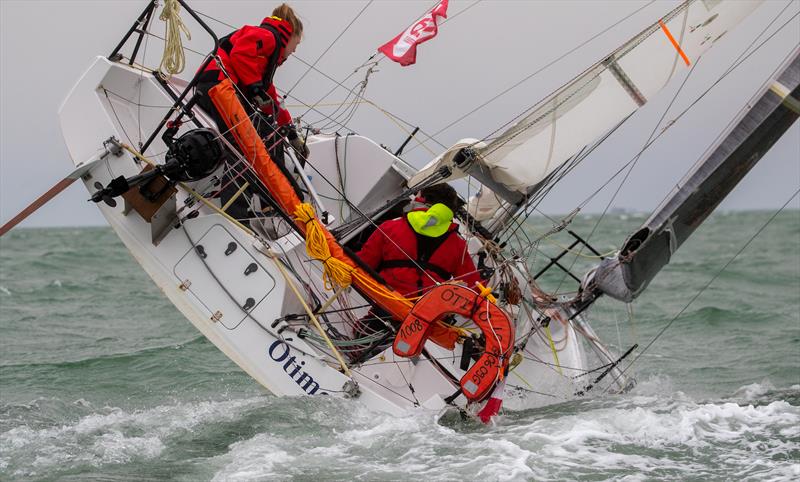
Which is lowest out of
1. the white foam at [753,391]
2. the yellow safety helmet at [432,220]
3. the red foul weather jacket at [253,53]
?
the yellow safety helmet at [432,220]

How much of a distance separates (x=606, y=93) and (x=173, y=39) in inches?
111

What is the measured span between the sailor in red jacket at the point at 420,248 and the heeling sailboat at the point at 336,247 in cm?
15

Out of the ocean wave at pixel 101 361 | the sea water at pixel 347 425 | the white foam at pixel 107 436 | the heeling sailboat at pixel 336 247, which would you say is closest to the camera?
the sea water at pixel 347 425

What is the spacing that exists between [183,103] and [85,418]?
201 centimetres

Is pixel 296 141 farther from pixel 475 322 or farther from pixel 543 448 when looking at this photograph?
pixel 543 448

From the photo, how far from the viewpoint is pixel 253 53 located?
6199 mm

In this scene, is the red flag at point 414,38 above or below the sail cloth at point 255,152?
above

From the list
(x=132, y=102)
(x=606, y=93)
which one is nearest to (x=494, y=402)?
(x=606, y=93)

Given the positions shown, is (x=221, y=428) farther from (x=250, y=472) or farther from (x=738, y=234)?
(x=738, y=234)

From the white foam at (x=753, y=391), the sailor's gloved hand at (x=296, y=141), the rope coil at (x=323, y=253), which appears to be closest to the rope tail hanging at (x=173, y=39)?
the sailor's gloved hand at (x=296, y=141)

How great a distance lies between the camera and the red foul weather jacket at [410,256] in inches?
229

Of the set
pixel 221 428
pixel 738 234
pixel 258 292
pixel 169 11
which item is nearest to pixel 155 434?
pixel 221 428

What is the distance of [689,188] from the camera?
5578mm

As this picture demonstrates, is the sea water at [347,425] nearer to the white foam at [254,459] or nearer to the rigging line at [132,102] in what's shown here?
the white foam at [254,459]
